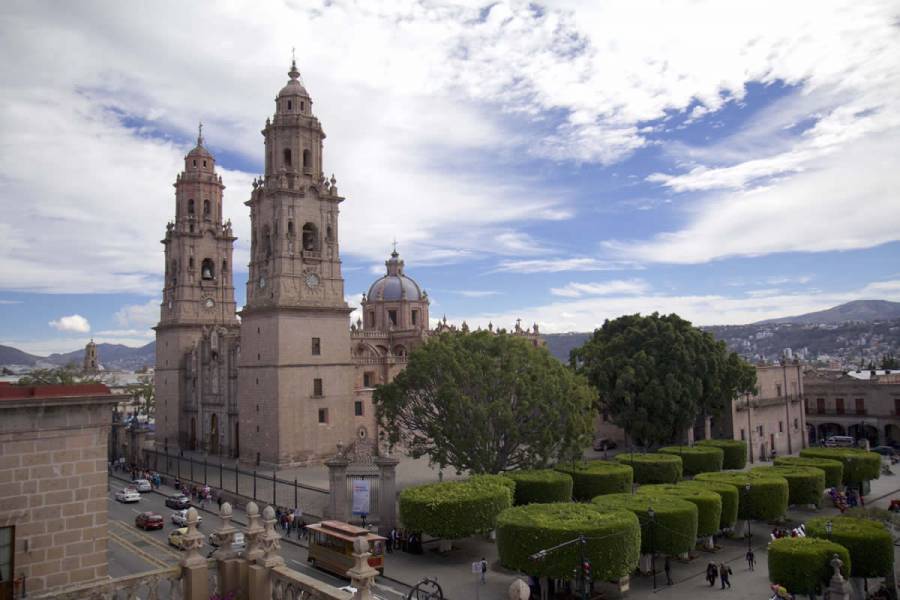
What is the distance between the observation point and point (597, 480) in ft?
111

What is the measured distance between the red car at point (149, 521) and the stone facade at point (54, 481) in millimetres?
24398

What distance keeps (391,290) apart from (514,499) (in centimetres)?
4154

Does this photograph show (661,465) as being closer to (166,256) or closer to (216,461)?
(216,461)

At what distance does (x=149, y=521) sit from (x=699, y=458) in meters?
31.3

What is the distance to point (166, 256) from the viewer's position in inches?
2464

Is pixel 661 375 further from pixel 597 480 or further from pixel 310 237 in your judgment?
pixel 310 237

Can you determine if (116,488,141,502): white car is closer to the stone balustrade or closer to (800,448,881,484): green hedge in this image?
the stone balustrade

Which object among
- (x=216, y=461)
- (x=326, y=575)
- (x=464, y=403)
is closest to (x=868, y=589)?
(x=464, y=403)

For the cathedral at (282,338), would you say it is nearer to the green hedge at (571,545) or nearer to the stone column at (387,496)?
the stone column at (387,496)

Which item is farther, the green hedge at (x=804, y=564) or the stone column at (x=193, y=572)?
the green hedge at (x=804, y=564)

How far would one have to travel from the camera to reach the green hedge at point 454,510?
26.5 meters

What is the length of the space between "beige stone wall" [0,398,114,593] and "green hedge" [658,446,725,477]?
118 ft

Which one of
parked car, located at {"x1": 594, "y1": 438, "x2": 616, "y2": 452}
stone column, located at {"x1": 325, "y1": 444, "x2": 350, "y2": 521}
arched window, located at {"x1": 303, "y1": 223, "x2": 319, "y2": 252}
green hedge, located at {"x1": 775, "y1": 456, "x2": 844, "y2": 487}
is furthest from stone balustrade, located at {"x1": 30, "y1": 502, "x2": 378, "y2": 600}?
parked car, located at {"x1": 594, "y1": 438, "x2": 616, "y2": 452}

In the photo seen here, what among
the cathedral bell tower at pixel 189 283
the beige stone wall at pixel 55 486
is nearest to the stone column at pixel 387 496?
the beige stone wall at pixel 55 486
